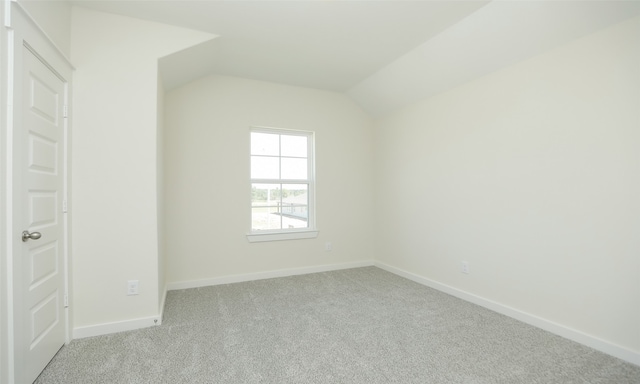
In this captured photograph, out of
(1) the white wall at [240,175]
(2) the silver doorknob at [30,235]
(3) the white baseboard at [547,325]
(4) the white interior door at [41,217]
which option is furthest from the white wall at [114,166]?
(3) the white baseboard at [547,325]

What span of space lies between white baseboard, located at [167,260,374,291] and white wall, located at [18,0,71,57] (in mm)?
2403

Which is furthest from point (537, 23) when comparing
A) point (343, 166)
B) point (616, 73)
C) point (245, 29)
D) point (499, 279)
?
point (343, 166)

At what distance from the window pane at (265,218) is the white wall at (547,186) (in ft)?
6.05

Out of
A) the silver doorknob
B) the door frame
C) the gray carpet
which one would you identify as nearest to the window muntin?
the gray carpet

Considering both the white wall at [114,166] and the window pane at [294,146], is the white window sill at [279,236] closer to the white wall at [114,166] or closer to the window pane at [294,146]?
the window pane at [294,146]

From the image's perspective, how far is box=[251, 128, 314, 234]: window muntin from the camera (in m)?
3.86

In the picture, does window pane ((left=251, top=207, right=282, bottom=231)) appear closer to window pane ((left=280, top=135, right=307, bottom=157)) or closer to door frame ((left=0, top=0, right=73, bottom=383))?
window pane ((left=280, top=135, right=307, bottom=157))

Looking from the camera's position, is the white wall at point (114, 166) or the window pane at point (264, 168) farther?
the window pane at point (264, 168)

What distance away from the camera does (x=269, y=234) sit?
12.5 ft

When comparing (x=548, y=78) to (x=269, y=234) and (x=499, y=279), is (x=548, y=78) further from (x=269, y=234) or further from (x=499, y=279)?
(x=269, y=234)

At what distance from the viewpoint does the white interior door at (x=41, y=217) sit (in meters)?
1.63

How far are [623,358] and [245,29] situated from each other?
145 inches

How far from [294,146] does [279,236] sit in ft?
4.06

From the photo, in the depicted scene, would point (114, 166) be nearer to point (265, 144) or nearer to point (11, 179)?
point (11, 179)
